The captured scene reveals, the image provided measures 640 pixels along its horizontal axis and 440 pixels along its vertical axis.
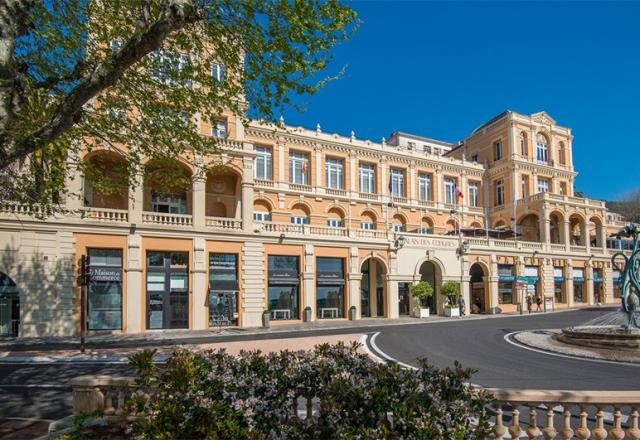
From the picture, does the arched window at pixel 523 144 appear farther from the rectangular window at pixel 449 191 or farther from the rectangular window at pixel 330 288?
the rectangular window at pixel 330 288

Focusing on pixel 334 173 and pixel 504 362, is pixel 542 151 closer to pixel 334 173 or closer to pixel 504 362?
pixel 334 173

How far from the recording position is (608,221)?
61500mm

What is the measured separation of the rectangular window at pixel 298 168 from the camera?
37.6 metres

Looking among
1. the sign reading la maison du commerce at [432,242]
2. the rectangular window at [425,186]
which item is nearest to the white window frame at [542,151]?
the rectangular window at [425,186]

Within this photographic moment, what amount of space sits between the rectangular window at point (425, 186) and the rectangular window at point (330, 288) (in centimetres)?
1562

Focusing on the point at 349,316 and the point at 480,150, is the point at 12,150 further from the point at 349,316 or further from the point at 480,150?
the point at 480,150

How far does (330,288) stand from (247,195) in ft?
29.8

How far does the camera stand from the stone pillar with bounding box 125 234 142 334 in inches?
948

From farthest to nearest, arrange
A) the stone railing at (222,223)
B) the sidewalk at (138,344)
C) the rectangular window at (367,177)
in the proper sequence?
the rectangular window at (367,177) → the stone railing at (222,223) → the sidewalk at (138,344)

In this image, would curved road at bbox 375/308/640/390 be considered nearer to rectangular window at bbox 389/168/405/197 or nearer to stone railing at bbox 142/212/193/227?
stone railing at bbox 142/212/193/227

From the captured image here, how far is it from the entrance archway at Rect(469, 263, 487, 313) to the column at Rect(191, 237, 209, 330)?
954 inches

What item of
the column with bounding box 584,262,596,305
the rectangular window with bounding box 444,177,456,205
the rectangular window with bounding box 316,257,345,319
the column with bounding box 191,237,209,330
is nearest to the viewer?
the column with bounding box 191,237,209,330

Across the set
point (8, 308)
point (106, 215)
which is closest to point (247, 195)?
point (106, 215)

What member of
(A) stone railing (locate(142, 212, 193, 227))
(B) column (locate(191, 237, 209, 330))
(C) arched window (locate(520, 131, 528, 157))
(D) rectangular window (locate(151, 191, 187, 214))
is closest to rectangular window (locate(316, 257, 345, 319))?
(B) column (locate(191, 237, 209, 330))
